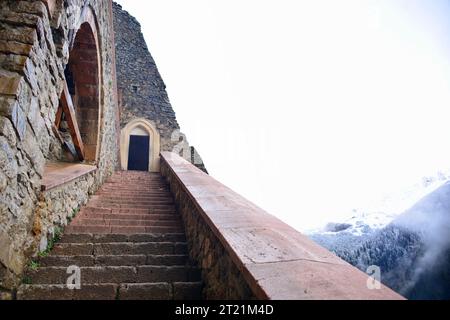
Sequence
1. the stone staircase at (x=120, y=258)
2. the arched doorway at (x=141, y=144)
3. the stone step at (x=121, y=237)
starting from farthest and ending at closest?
1. the arched doorway at (x=141, y=144)
2. the stone step at (x=121, y=237)
3. the stone staircase at (x=120, y=258)

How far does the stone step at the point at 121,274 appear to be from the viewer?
2.24 meters

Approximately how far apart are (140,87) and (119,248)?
11.3 metres

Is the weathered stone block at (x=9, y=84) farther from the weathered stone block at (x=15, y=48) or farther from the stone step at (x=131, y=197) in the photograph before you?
the stone step at (x=131, y=197)

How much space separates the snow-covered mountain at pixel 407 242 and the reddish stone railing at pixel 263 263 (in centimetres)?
313

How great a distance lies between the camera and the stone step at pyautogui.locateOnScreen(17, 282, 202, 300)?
2010 mm

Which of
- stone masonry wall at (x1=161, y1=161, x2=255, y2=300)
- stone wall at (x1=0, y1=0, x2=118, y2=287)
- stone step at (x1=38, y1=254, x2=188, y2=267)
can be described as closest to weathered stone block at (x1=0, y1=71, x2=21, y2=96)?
stone wall at (x1=0, y1=0, x2=118, y2=287)

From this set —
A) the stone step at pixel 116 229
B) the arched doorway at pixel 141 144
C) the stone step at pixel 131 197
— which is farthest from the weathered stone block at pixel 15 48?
the arched doorway at pixel 141 144

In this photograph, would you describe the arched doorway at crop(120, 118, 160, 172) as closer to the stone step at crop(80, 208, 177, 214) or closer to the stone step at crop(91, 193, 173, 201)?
the stone step at crop(91, 193, 173, 201)

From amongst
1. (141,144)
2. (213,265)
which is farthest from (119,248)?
(141,144)

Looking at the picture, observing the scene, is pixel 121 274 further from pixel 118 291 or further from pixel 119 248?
pixel 119 248

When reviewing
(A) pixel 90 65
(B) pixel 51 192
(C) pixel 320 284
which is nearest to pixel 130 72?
(A) pixel 90 65

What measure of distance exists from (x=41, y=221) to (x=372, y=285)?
2504 millimetres

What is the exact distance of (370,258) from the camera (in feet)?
17.1

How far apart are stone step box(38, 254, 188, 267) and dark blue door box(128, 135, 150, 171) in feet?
30.7
